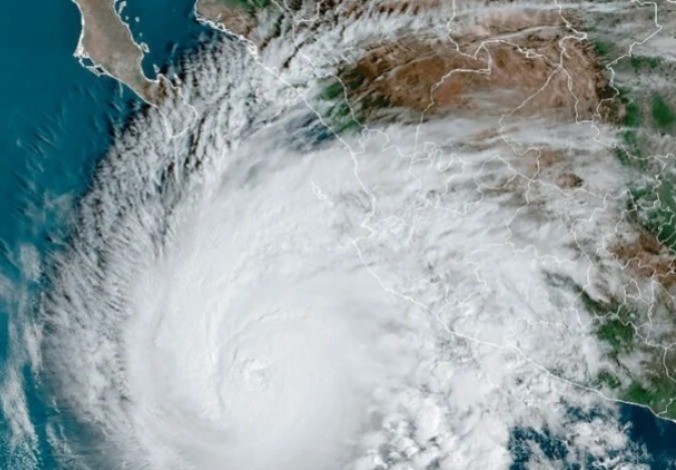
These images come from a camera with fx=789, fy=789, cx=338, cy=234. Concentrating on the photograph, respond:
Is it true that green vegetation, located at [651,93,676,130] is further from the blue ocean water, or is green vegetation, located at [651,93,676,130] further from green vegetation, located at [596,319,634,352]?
the blue ocean water

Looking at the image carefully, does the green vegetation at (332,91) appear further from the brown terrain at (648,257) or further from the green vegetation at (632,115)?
the brown terrain at (648,257)

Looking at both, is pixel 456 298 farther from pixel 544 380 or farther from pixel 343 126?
pixel 343 126

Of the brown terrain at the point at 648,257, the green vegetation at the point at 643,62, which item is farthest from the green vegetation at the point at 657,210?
the green vegetation at the point at 643,62

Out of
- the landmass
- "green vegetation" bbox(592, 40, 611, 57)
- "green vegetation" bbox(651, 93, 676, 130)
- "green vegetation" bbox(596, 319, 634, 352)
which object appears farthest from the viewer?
"green vegetation" bbox(596, 319, 634, 352)

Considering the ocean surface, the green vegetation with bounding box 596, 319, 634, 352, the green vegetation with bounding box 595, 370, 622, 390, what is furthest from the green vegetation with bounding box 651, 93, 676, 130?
the ocean surface

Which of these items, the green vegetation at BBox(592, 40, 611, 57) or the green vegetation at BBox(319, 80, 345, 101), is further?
the green vegetation at BBox(592, 40, 611, 57)

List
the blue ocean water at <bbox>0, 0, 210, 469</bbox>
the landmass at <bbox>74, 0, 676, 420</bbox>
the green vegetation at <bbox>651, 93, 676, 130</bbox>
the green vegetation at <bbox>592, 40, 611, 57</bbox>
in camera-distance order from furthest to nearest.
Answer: the green vegetation at <bbox>651, 93, 676, 130</bbox>, the green vegetation at <bbox>592, 40, 611, 57</bbox>, the landmass at <bbox>74, 0, 676, 420</bbox>, the blue ocean water at <bbox>0, 0, 210, 469</bbox>
